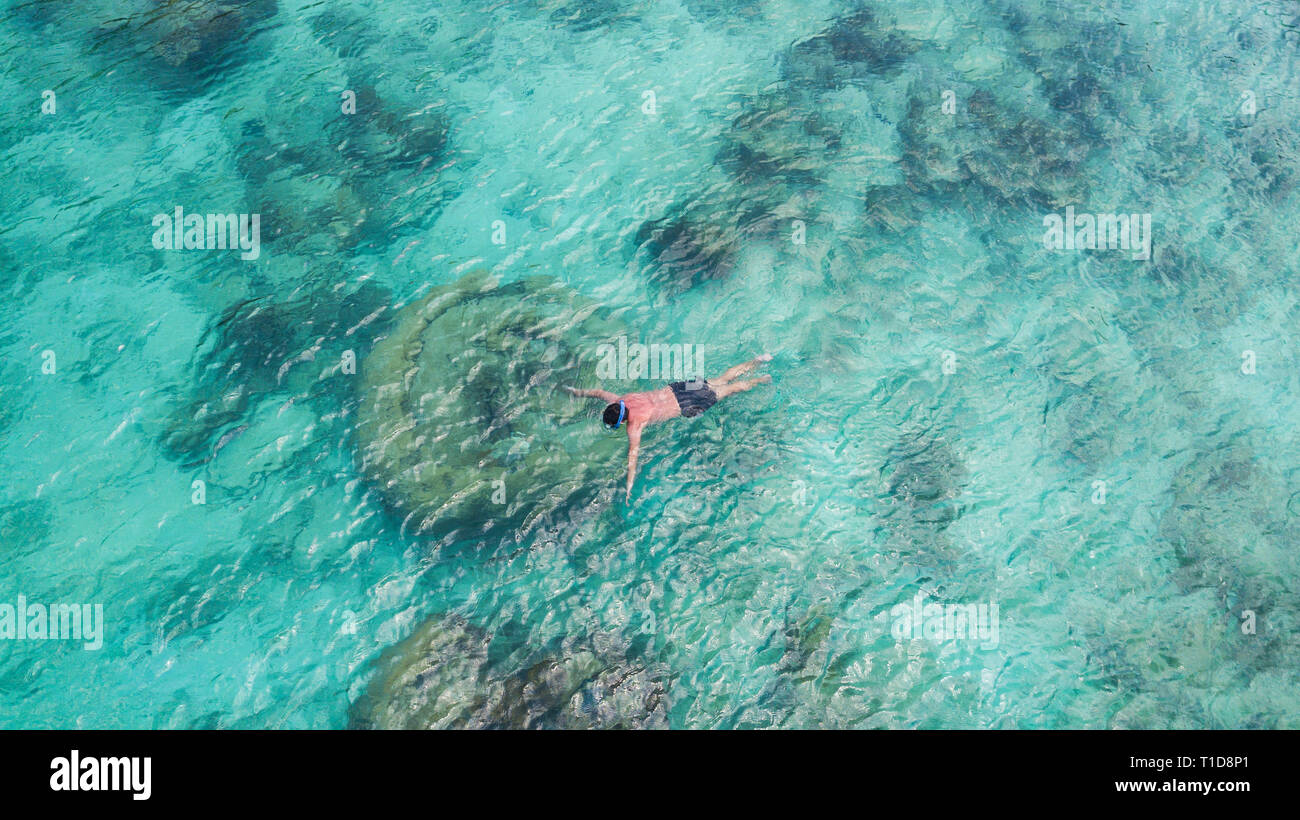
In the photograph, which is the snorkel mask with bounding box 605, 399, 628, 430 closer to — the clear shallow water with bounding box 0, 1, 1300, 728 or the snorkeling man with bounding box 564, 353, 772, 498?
the snorkeling man with bounding box 564, 353, 772, 498

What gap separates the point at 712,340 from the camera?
991cm

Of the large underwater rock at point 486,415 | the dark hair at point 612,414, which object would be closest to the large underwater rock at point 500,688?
the large underwater rock at point 486,415

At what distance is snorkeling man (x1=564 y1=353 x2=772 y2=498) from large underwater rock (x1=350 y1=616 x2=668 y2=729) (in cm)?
186

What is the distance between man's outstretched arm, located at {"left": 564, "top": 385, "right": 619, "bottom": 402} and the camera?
9367 millimetres

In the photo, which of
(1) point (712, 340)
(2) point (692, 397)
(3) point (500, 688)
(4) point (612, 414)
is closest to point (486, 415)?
(4) point (612, 414)

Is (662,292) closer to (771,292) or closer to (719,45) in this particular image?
(771,292)

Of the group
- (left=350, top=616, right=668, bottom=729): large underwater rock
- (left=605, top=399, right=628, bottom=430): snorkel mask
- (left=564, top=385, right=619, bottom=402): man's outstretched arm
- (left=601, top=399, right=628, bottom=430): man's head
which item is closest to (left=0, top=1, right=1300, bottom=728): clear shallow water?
(left=350, top=616, right=668, bottom=729): large underwater rock

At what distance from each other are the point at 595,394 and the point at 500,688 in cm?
330

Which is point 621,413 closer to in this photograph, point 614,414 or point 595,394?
point 614,414

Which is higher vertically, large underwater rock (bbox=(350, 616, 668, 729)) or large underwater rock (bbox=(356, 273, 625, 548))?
large underwater rock (bbox=(356, 273, 625, 548))

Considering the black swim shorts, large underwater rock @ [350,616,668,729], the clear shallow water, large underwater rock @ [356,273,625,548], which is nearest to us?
large underwater rock @ [350,616,668,729]

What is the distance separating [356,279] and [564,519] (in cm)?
428

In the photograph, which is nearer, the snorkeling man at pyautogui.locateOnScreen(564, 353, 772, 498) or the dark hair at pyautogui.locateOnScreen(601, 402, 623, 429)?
the dark hair at pyautogui.locateOnScreen(601, 402, 623, 429)

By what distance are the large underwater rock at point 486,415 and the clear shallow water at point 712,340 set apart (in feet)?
0.90
